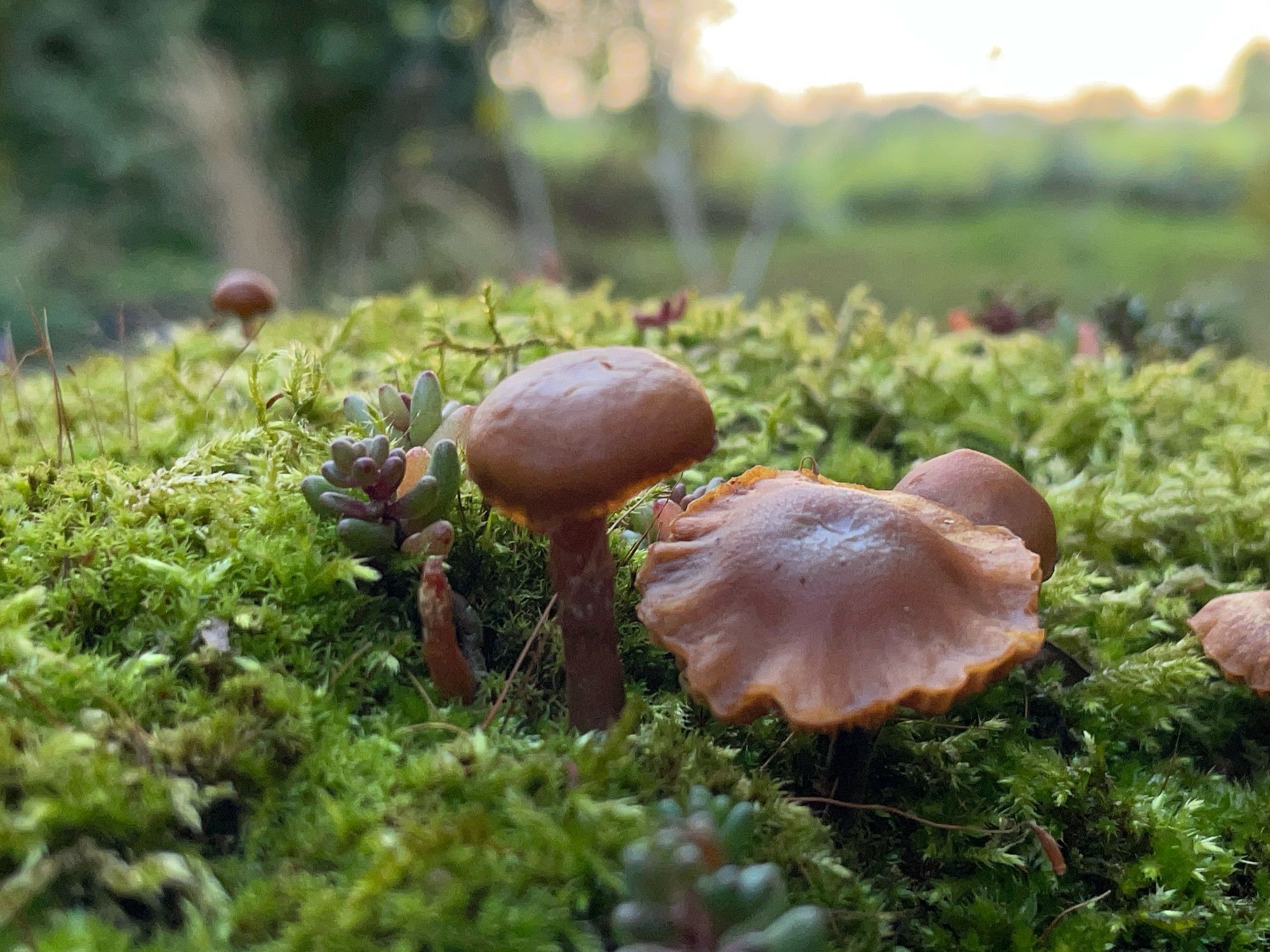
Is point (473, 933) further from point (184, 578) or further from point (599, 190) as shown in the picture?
point (599, 190)

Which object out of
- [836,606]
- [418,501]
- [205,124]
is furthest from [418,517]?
[205,124]

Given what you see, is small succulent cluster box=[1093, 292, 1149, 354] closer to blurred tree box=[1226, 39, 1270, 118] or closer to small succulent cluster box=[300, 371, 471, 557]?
small succulent cluster box=[300, 371, 471, 557]

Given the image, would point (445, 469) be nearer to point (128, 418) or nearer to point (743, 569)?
point (743, 569)

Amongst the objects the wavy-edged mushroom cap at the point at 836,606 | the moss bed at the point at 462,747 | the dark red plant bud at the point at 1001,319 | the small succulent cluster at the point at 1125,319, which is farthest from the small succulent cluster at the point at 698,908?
the dark red plant bud at the point at 1001,319

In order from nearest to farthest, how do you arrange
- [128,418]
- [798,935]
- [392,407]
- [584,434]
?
1. [798,935]
2. [584,434]
3. [392,407]
4. [128,418]

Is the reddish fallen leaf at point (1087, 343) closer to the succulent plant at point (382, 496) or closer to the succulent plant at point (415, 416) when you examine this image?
the succulent plant at point (415, 416)

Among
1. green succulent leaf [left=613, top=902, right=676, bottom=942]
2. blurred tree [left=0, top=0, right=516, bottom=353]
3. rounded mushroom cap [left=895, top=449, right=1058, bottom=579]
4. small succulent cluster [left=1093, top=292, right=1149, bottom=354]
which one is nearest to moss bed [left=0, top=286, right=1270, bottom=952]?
green succulent leaf [left=613, top=902, right=676, bottom=942]
